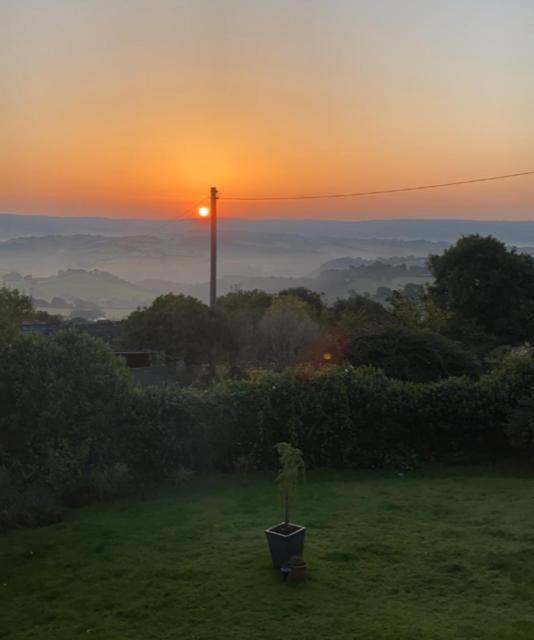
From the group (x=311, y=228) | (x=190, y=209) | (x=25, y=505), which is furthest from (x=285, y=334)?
(x=311, y=228)

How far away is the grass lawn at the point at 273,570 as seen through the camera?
15.2 feet

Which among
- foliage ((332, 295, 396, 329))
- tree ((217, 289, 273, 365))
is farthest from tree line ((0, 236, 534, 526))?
foliage ((332, 295, 396, 329))

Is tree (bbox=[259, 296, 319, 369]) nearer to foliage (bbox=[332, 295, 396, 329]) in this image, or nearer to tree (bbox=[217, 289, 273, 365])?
tree (bbox=[217, 289, 273, 365])

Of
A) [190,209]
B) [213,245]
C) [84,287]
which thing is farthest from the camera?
[84,287]

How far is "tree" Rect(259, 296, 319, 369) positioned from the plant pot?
55.1ft

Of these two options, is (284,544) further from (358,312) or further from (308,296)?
(308,296)

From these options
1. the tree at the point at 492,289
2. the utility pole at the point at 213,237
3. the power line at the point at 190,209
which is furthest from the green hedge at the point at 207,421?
the tree at the point at 492,289

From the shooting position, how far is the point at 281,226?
102 m

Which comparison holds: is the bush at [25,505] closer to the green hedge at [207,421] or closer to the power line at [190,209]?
the green hedge at [207,421]

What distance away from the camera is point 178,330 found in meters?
21.4

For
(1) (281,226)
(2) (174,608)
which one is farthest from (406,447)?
(1) (281,226)

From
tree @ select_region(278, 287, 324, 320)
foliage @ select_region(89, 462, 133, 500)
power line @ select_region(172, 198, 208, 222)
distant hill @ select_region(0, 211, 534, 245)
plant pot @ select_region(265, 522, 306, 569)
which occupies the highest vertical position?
distant hill @ select_region(0, 211, 534, 245)

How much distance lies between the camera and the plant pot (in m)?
5.45

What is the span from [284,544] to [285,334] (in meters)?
17.9
